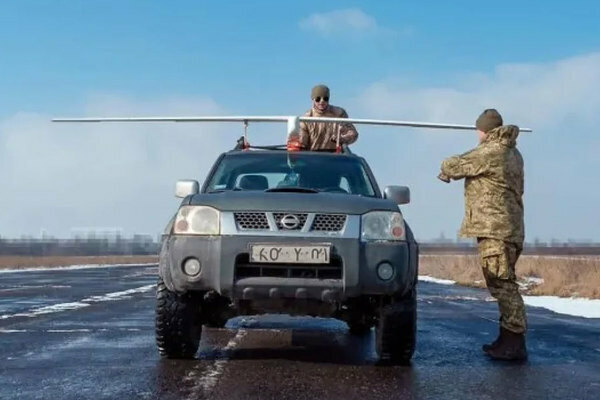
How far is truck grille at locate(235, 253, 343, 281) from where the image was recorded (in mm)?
5529

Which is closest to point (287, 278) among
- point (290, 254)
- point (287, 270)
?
point (287, 270)

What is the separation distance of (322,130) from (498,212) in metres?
3.14

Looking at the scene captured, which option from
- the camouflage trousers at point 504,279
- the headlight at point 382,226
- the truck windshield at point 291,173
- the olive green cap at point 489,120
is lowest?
the camouflage trousers at point 504,279

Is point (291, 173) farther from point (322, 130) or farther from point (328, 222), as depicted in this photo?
point (322, 130)

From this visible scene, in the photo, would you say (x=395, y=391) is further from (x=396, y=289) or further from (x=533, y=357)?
(x=533, y=357)

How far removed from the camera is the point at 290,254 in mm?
5469

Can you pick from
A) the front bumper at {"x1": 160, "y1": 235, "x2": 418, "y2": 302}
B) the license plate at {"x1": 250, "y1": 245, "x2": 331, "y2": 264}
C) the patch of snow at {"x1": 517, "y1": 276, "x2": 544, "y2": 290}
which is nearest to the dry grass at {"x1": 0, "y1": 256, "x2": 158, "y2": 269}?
the patch of snow at {"x1": 517, "y1": 276, "x2": 544, "y2": 290}

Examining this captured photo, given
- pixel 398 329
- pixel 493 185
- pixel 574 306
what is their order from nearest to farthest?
pixel 398 329 → pixel 493 185 → pixel 574 306

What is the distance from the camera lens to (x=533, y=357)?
256 inches

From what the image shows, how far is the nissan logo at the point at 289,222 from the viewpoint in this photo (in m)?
5.61

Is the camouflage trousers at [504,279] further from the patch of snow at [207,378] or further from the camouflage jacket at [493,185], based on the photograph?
the patch of snow at [207,378]

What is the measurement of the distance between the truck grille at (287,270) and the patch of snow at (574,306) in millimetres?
7445

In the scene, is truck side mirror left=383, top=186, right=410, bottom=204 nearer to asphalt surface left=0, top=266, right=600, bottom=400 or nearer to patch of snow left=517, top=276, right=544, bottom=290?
asphalt surface left=0, top=266, right=600, bottom=400

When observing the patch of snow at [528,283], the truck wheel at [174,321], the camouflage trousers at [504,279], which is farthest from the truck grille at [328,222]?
the patch of snow at [528,283]
